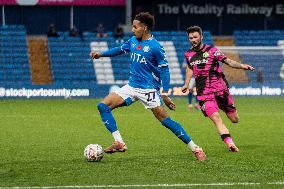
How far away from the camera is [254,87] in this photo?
112 ft

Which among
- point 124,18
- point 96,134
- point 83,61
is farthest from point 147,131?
point 124,18

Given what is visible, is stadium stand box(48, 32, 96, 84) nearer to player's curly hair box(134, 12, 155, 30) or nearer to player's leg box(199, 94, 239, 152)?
player's leg box(199, 94, 239, 152)

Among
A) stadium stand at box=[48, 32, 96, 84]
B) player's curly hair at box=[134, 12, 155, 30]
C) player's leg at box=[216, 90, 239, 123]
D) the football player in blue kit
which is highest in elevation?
player's curly hair at box=[134, 12, 155, 30]

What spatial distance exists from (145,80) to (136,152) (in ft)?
5.47

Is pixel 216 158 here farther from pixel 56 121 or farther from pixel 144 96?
pixel 56 121

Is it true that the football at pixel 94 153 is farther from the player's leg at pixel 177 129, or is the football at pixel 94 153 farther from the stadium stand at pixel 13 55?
the stadium stand at pixel 13 55

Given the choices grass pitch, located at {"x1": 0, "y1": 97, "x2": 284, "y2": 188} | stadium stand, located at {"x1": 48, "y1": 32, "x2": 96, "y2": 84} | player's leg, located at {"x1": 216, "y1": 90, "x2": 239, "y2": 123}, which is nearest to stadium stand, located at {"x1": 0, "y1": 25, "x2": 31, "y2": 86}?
stadium stand, located at {"x1": 48, "y1": 32, "x2": 96, "y2": 84}

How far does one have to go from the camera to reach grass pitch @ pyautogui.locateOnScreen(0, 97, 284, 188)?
433 inches

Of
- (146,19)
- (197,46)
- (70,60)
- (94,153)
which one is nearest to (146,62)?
(146,19)

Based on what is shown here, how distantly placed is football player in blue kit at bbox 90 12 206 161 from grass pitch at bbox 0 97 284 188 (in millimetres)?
523

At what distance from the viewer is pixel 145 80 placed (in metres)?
13.5

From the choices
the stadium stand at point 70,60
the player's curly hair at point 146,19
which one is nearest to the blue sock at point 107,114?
the player's curly hair at point 146,19

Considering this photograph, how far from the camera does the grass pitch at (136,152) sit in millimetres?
10992

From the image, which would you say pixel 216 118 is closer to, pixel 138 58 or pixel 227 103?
pixel 227 103
